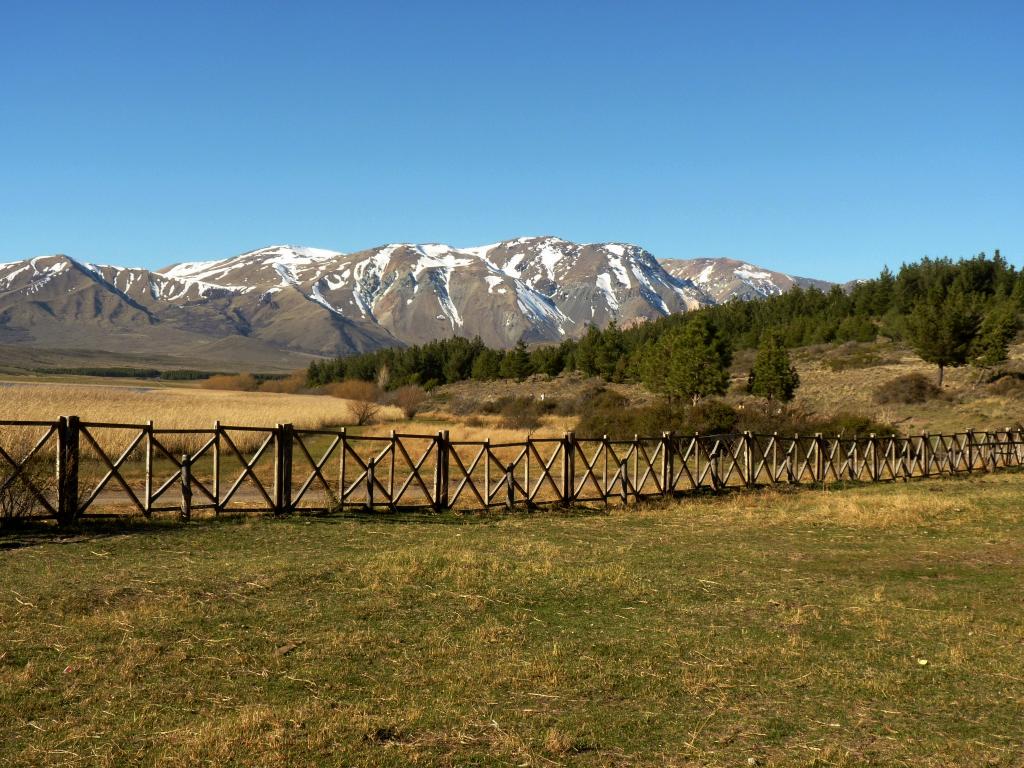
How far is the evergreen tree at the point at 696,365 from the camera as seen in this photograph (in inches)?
2517

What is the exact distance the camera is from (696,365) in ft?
211

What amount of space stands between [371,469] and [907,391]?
167 feet

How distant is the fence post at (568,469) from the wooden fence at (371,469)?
4 centimetres

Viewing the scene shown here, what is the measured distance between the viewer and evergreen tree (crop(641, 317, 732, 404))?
63.9 meters

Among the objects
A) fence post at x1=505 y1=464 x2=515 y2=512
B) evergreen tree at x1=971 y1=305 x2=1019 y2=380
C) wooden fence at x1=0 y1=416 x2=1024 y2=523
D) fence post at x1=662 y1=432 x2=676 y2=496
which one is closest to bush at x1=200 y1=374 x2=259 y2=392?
wooden fence at x1=0 y1=416 x2=1024 y2=523

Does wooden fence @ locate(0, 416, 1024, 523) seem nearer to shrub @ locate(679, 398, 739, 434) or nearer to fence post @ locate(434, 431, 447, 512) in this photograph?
fence post @ locate(434, 431, 447, 512)

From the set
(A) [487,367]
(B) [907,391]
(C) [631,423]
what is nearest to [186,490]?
(C) [631,423]

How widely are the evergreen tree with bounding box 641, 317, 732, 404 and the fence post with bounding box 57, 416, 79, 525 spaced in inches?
2013

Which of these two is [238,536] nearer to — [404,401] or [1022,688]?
[1022,688]

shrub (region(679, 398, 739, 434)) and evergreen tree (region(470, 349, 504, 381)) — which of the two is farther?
evergreen tree (region(470, 349, 504, 381))

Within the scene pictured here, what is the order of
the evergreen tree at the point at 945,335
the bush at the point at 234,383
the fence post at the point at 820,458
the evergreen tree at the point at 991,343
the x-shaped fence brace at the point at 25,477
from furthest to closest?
the bush at the point at 234,383
the evergreen tree at the point at 945,335
the evergreen tree at the point at 991,343
the fence post at the point at 820,458
the x-shaped fence brace at the point at 25,477

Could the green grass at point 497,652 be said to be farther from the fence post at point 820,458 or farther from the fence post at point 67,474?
the fence post at point 820,458

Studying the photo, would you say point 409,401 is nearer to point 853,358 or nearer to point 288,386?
point 853,358

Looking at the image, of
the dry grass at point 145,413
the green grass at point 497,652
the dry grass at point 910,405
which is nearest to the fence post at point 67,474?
the green grass at point 497,652
